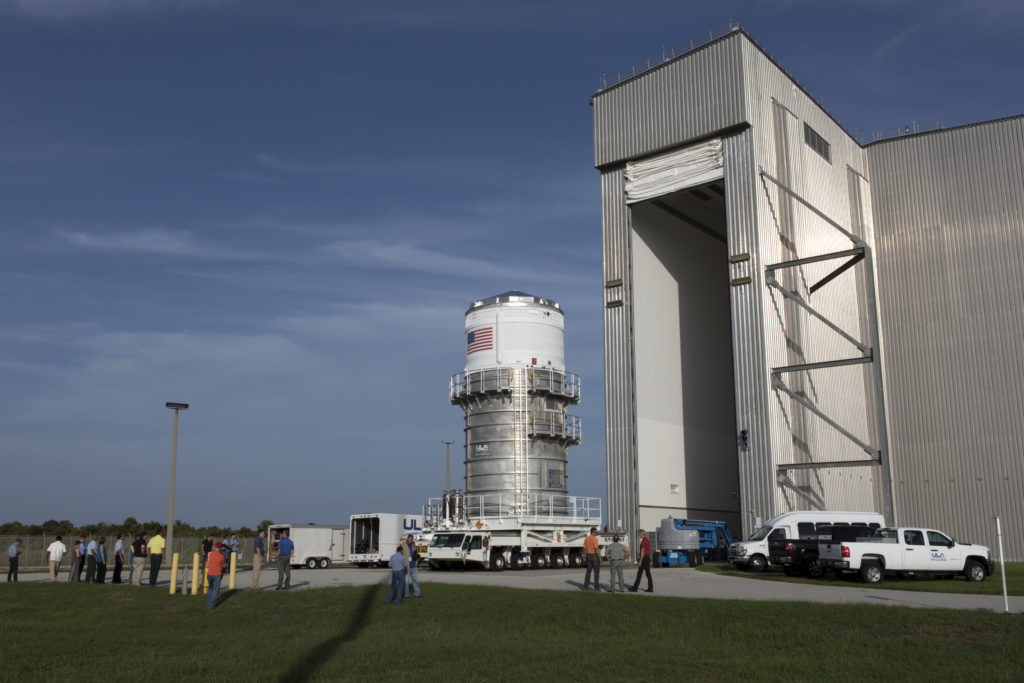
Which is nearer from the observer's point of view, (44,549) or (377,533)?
(377,533)

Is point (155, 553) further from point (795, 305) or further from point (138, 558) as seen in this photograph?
point (795, 305)

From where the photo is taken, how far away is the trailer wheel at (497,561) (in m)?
36.7

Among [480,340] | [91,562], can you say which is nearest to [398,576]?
[91,562]

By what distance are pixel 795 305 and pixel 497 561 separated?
1759cm

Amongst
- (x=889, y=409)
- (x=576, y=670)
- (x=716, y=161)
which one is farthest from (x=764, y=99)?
(x=576, y=670)

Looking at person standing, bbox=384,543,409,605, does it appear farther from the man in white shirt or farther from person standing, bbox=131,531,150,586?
the man in white shirt

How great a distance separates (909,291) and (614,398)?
18436 millimetres

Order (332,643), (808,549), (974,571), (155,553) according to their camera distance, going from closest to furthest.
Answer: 1. (332,643)
2. (974,571)
3. (808,549)
4. (155,553)

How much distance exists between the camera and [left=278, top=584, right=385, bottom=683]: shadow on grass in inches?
507

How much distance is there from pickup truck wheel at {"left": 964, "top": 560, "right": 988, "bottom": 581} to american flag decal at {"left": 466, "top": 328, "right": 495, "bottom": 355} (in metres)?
23.5

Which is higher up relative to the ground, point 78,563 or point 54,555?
point 54,555

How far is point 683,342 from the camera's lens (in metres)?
45.3

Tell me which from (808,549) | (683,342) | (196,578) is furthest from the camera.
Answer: (683,342)

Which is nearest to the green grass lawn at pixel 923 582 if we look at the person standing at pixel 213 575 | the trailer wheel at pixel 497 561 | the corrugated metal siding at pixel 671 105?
the trailer wheel at pixel 497 561
